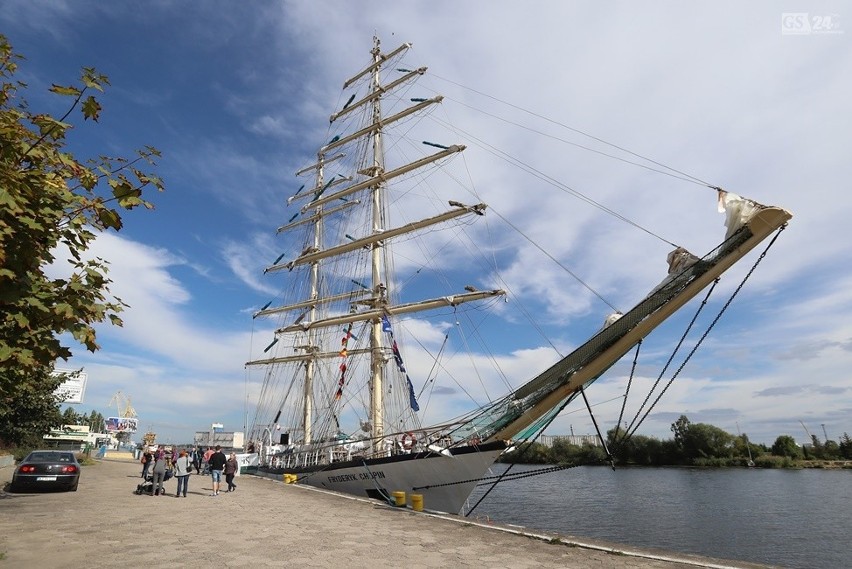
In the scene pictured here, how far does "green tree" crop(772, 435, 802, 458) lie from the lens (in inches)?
3324

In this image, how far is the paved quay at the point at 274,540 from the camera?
7113 mm

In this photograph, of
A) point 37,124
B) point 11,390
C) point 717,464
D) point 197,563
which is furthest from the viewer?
point 717,464

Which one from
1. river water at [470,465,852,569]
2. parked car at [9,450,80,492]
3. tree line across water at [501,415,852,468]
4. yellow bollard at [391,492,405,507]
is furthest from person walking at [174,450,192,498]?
tree line across water at [501,415,852,468]

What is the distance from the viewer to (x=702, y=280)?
1151 centimetres

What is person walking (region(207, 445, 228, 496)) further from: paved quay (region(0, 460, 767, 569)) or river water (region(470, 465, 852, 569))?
river water (region(470, 465, 852, 569))

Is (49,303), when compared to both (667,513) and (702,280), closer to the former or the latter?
(702,280)

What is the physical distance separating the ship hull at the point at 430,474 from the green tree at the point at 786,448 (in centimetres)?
9387

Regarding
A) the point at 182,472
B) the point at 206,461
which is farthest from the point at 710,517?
the point at 206,461

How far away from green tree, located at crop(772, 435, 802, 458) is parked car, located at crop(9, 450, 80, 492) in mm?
103905

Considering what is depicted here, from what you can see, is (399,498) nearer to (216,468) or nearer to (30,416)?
(216,468)

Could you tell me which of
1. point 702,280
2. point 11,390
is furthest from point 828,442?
point 11,390

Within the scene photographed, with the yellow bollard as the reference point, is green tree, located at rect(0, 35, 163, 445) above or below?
above

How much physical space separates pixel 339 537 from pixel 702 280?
9.97 metres

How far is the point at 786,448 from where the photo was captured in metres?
85.2
